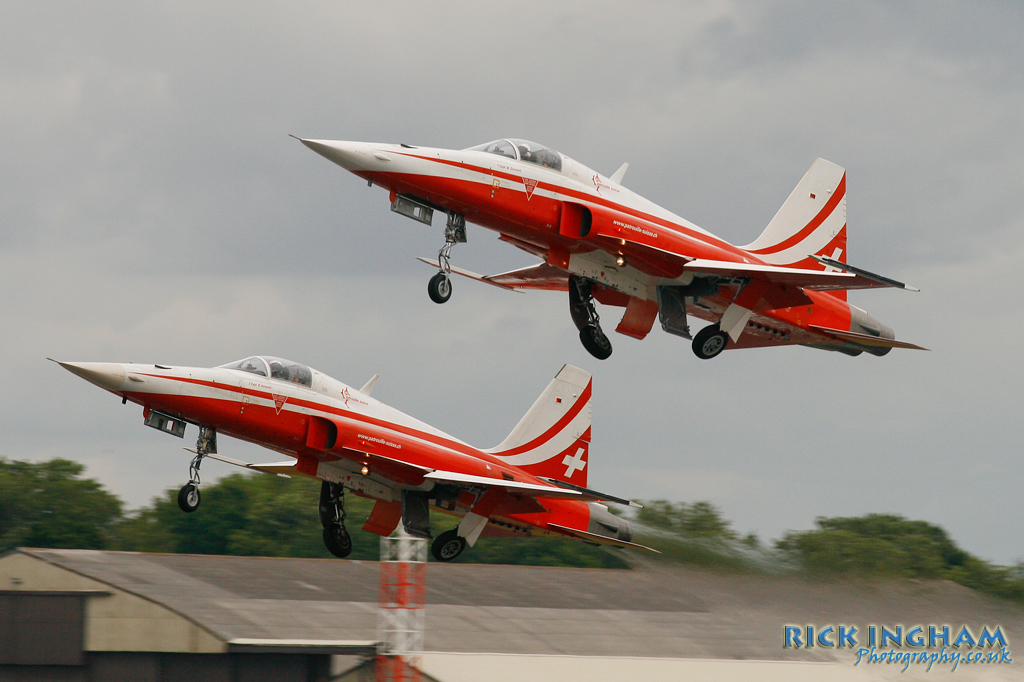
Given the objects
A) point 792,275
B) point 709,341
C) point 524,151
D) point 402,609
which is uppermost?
point 524,151

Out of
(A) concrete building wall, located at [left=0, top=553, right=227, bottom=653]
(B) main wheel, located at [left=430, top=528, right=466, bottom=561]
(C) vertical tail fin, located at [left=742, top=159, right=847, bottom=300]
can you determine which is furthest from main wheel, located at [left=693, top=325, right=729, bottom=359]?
(A) concrete building wall, located at [left=0, top=553, right=227, bottom=653]

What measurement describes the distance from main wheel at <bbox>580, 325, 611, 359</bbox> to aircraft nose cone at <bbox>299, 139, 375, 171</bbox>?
608 cm

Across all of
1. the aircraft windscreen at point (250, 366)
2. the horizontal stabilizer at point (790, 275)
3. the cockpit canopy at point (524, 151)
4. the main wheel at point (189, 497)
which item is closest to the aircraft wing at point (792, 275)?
the horizontal stabilizer at point (790, 275)

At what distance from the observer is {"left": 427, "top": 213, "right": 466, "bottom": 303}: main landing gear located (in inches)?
952

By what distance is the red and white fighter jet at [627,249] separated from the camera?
24469 millimetres

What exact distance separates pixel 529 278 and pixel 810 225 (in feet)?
21.0

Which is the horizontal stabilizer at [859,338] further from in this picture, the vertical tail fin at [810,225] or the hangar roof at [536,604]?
the hangar roof at [536,604]

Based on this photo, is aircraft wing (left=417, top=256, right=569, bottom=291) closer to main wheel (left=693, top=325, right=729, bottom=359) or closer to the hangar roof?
main wheel (left=693, top=325, right=729, bottom=359)

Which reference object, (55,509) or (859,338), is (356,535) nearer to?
(55,509)

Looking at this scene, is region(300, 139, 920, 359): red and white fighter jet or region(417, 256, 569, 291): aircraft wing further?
region(417, 256, 569, 291): aircraft wing

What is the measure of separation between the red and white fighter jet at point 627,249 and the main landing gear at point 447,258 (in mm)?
23

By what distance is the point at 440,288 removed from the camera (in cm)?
2423

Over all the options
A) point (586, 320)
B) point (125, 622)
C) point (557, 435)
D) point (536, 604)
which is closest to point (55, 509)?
point (125, 622)

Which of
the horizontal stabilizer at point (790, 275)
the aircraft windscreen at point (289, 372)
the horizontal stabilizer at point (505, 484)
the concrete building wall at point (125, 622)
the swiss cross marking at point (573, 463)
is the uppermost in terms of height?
the horizontal stabilizer at point (790, 275)
